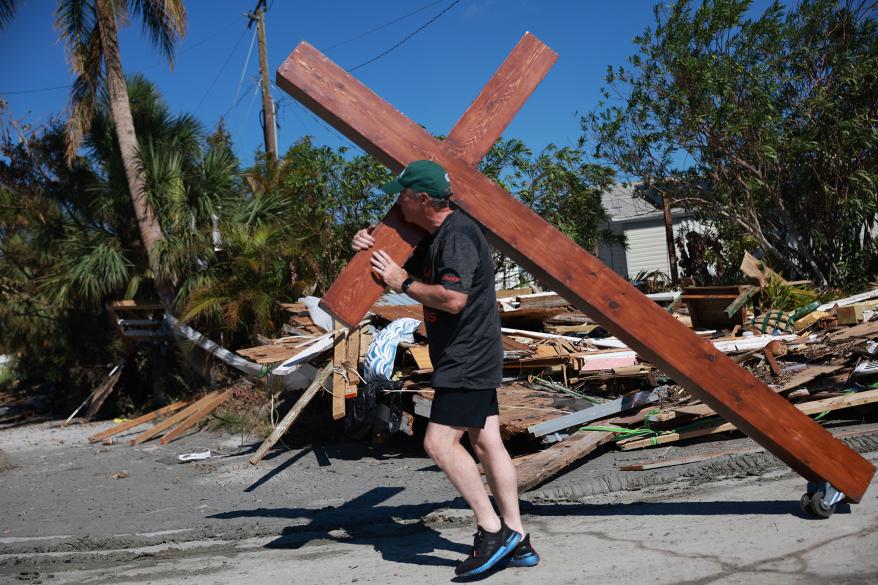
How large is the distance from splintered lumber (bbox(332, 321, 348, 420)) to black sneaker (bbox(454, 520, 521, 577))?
413cm

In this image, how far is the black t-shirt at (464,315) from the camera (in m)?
3.65

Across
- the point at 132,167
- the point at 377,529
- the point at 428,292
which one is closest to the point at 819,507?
the point at 428,292

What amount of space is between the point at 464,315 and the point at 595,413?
3.45 meters

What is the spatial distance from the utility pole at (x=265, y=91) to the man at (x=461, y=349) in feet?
54.6

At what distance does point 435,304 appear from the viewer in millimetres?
3613

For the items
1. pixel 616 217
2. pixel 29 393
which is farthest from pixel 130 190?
pixel 616 217

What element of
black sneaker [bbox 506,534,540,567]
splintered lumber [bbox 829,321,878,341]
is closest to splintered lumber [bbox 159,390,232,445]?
splintered lumber [bbox 829,321,878,341]

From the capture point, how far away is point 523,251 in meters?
3.80

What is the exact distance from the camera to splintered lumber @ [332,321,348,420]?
779 centimetres

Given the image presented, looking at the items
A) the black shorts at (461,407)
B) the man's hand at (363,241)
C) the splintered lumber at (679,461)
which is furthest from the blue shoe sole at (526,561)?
the splintered lumber at (679,461)

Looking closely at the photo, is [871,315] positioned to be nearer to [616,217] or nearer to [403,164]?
[403,164]

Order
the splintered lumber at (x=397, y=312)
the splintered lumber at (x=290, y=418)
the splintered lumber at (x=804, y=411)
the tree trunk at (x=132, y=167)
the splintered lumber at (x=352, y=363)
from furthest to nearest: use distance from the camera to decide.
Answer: the tree trunk at (x=132, y=167)
the splintered lumber at (x=397, y=312)
the splintered lumber at (x=352, y=363)
the splintered lumber at (x=290, y=418)
the splintered lumber at (x=804, y=411)

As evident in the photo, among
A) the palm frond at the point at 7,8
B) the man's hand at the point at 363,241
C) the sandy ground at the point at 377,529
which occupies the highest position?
the palm frond at the point at 7,8

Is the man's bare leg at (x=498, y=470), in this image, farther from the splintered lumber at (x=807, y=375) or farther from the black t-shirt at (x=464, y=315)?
the splintered lumber at (x=807, y=375)
